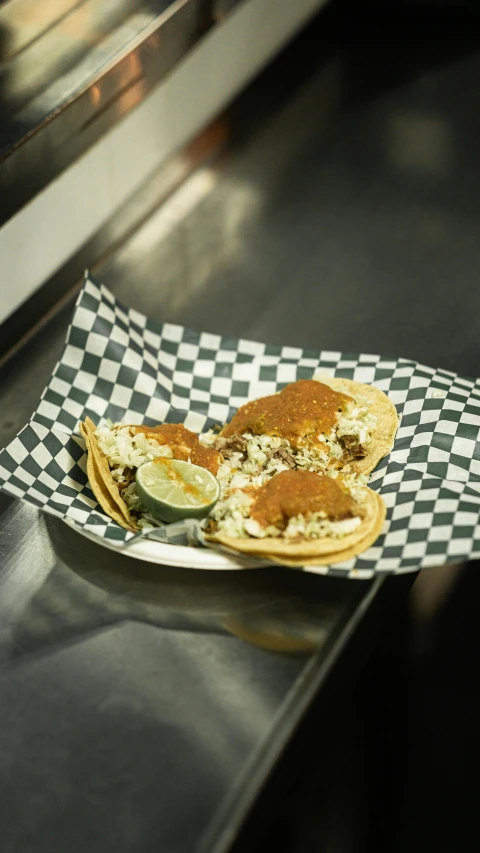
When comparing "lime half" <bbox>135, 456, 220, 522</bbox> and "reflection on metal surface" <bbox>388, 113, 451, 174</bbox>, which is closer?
"lime half" <bbox>135, 456, 220, 522</bbox>

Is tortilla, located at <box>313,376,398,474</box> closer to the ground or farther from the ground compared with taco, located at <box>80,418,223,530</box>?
closer to the ground

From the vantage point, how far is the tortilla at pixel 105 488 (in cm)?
214

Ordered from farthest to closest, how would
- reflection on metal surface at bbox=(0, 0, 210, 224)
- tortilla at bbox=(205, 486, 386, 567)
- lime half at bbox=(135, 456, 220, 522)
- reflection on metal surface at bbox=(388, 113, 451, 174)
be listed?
reflection on metal surface at bbox=(388, 113, 451, 174) → reflection on metal surface at bbox=(0, 0, 210, 224) → lime half at bbox=(135, 456, 220, 522) → tortilla at bbox=(205, 486, 386, 567)

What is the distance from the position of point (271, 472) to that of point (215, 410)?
0.44 metres

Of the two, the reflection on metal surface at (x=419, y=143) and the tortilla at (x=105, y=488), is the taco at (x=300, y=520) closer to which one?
the tortilla at (x=105, y=488)

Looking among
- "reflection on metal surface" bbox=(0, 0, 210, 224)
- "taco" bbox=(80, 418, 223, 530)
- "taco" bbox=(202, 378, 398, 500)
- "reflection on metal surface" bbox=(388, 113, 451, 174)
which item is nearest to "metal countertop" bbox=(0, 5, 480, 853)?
"reflection on metal surface" bbox=(388, 113, 451, 174)

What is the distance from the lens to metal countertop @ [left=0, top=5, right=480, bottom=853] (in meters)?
1.73

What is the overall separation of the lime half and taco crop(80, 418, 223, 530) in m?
0.06

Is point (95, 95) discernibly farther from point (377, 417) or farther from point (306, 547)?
point (306, 547)

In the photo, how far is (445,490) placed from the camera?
206cm

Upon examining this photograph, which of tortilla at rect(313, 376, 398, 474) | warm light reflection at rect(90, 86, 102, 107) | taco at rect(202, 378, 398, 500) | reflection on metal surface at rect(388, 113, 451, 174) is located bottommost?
reflection on metal surface at rect(388, 113, 451, 174)

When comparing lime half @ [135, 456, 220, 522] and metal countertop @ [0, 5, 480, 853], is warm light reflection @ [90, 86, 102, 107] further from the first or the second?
lime half @ [135, 456, 220, 522]

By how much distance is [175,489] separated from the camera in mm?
2088

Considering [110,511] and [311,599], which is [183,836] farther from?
[110,511]
